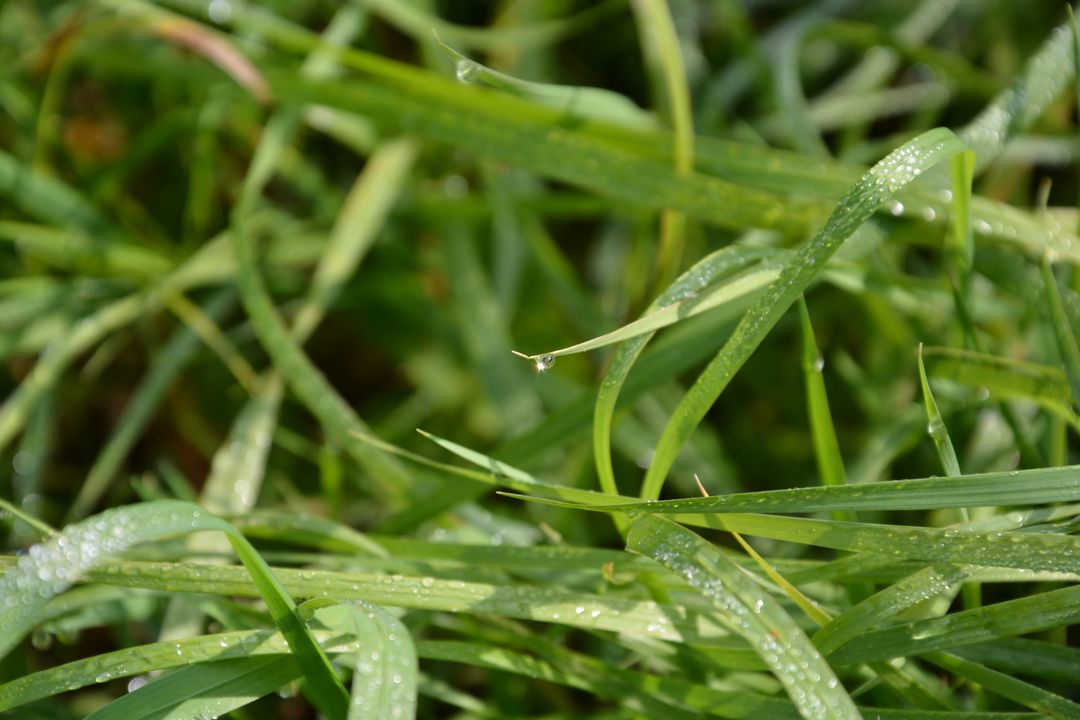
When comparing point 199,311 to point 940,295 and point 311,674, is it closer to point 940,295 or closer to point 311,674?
point 311,674

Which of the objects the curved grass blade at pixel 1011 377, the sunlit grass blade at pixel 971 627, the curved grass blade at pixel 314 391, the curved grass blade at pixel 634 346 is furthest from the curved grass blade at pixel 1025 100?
the curved grass blade at pixel 314 391

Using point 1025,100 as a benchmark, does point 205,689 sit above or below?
below

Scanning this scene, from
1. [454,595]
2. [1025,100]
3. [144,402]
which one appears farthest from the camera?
[144,402]

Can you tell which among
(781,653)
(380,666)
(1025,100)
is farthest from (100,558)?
(1025,100)

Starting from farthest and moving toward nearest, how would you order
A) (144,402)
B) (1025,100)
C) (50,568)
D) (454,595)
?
(144,402) → (1025,100) → (454,595) → (50,568)

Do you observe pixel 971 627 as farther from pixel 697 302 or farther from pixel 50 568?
pixel 50 568

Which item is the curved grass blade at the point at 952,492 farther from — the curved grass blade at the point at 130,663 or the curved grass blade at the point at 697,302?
the curved grass blade at the point at 130,663

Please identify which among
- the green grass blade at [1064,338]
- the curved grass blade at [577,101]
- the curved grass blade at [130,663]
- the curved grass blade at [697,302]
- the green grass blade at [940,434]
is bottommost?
the curved grass blade at [130,663]

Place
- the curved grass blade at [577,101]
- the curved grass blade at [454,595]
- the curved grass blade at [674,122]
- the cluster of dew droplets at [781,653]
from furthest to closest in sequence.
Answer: the curved grass blade at [674,122], the curved grass blade at [577,101], the curved grass blade at [454,595], the cluster of dew droplets at [781,653]
